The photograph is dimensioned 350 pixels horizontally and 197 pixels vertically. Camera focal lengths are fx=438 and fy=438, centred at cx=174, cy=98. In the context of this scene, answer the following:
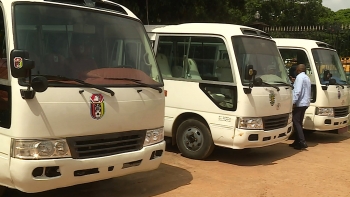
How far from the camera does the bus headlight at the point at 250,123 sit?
7.40 meters

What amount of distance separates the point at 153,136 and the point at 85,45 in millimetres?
1431

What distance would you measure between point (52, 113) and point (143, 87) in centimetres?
129

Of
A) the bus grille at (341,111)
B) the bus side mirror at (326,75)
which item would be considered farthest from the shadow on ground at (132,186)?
the bus grille at (341,111)

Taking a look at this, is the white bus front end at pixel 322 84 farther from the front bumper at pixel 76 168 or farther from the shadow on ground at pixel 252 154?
the front bumper at pixel 76 168

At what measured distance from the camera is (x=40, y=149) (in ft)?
14.6

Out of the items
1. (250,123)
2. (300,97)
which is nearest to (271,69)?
(250,123)

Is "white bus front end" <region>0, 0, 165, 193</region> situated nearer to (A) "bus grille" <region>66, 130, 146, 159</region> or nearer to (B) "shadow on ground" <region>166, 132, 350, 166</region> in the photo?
(A) "bus grille" <region>66, 130, 146, 159</region>

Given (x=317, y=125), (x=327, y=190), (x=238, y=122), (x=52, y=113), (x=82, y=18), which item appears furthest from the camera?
(x=317, y=125)

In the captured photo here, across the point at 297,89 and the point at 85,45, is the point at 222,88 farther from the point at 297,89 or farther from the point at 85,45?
the point at 85,45

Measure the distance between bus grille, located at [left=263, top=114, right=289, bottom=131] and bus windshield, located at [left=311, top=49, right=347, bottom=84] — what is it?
7.75 feet

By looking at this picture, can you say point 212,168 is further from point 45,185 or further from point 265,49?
point 45,185

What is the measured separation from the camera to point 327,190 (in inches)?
258

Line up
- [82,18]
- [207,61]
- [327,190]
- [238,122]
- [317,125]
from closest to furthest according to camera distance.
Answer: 1. [82,18]
2. [327,190]
3. [238,122]
4. [207,61]
5. [317,125]

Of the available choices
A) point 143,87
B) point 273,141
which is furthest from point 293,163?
point 143,87
